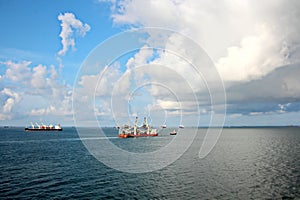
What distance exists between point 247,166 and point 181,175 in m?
30.9

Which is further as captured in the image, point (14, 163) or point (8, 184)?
point (14, 163)

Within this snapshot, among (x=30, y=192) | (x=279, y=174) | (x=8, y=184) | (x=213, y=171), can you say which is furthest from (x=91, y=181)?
(x=279, y=174)

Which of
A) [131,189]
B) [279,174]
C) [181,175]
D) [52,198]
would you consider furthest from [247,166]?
[52,198]

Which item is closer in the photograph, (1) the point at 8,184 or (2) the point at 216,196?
(2) the point at 216,196

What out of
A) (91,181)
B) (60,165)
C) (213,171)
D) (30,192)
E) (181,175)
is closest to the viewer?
(30,192)

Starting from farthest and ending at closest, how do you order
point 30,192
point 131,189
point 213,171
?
point 213,171, point 131,189, point 30,192

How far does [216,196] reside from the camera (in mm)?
48000

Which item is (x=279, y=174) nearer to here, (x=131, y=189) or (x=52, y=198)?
(x=131, y=189)

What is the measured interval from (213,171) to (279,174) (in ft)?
65.4

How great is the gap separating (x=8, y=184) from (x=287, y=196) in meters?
65.6

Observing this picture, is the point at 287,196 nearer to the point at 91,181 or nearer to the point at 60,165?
the point at 91,181

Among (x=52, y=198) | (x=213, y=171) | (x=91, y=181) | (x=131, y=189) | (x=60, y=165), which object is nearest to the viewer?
(x=52, y=198)

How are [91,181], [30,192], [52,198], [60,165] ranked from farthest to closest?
[60,165] < [91,181] < [30,192] < [52,198]

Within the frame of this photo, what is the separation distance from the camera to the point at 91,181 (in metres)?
59.0
